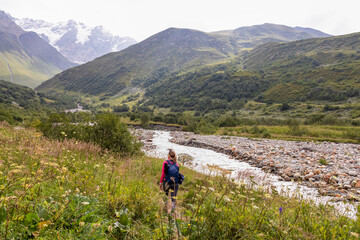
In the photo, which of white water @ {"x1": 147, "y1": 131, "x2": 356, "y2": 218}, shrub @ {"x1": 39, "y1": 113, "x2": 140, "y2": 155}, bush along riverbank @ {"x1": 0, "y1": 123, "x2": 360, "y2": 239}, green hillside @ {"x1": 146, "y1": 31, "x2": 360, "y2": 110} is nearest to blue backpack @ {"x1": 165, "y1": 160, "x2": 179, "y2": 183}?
white water @ {"x1": 147, "y1": 131, "x2": 356, "y2": 218}

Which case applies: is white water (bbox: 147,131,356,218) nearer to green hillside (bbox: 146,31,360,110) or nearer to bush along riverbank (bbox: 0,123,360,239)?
bush along riverbank (bbox: 0,123,360,239)

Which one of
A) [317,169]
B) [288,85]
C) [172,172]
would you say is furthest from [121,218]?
[288,85]

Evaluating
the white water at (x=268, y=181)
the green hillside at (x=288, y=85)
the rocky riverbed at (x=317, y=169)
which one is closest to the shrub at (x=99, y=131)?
the white water at (x=268, y=181)

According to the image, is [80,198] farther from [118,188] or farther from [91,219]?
[118,188]

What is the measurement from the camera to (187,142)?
33719mm

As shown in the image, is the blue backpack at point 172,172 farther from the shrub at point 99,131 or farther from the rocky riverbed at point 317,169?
the shrub at point 99,131

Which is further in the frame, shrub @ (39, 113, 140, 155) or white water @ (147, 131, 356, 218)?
shrub @ (39, 113, 140, 155)

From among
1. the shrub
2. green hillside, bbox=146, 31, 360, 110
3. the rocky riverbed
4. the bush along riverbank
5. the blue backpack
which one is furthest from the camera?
green hillside, bbox=146, 31, 360, 110

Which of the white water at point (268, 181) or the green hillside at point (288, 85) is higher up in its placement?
the green hillside at point (288, 85)

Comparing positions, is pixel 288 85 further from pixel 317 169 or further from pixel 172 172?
pixel 172 172

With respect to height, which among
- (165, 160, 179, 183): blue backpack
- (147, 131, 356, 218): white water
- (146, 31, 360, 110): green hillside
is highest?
(146, 31, 360, 110): green hillside

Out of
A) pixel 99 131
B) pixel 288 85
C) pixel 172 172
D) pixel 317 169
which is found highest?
pixel 288 85

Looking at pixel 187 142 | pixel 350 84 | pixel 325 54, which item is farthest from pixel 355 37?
pixel 187 142

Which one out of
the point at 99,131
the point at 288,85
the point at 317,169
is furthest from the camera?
the point at 288,85
